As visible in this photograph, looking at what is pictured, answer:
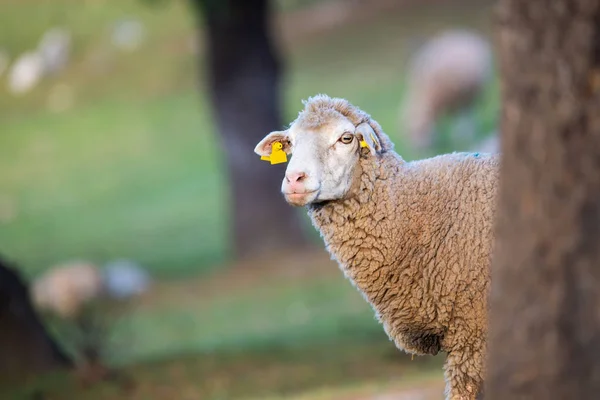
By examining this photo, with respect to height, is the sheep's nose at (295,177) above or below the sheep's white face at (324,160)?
below

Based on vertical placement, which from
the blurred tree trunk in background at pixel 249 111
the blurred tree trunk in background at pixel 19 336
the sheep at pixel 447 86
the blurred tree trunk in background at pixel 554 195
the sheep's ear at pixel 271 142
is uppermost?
the sheep at pixel 447 86

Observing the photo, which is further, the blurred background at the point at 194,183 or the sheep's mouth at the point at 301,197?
the blurred background at the point at 194,183

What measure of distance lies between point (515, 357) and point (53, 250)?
17.8 metres

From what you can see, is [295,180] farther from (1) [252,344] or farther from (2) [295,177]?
(1) [252,344]

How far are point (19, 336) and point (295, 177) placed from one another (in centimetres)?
570

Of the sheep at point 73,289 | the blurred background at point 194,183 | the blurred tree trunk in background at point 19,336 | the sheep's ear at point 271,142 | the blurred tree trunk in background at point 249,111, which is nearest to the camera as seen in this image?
the sheep's ear at point 271,142

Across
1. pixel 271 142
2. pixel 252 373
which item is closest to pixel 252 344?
pixel 252 373

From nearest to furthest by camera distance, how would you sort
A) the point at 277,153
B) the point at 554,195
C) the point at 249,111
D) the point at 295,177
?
A: the point at 554,195, the point at 295,177, the point at 277,153, the point at 249,111

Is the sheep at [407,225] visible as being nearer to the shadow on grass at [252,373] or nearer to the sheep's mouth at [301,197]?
the sheep's mouth at [301,197]

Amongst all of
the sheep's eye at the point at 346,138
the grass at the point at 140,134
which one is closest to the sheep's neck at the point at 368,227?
the sheep's eye at the point at 346,138

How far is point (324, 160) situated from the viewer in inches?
218

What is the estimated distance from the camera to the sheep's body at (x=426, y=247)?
218 inches

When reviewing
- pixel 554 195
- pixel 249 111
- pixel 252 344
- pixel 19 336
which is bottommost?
pixel 554 195

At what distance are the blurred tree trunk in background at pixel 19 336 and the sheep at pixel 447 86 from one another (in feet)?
38.4
